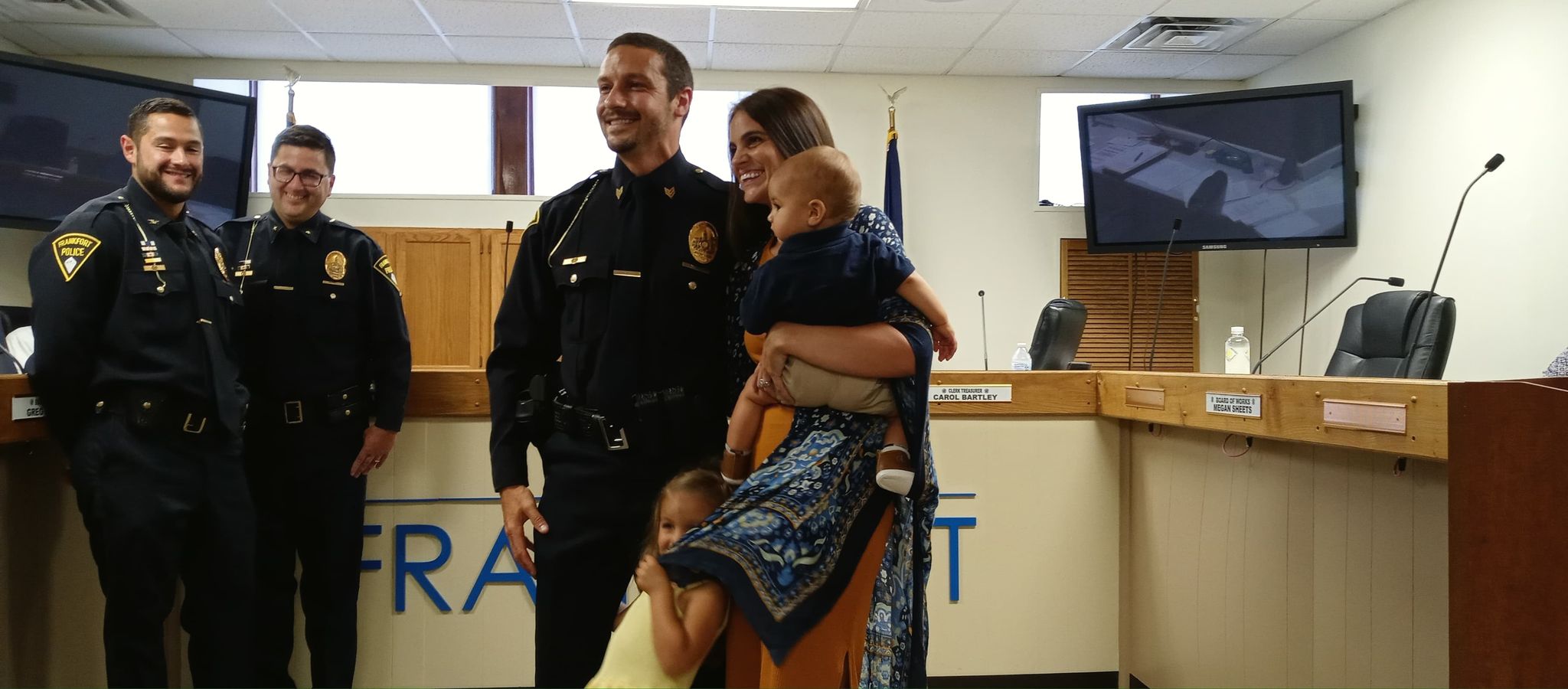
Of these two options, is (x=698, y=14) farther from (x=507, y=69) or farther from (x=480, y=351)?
(x=480, y=351)

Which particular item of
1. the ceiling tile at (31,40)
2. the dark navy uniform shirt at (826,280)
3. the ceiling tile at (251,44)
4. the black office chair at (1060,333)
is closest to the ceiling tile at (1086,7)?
the black office chair at (1060,333)

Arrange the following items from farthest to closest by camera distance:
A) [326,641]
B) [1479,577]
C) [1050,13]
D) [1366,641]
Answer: [1050,13] → [326,641] → [1366,641] → [1479,577]

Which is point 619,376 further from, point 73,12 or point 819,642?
point 73,12

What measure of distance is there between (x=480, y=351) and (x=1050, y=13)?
4.07 m

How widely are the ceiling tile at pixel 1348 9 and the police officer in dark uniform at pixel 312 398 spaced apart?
514 cm

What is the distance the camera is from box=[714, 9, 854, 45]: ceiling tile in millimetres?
5582

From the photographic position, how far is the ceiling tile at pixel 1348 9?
534 cm

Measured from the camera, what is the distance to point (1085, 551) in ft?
9.62

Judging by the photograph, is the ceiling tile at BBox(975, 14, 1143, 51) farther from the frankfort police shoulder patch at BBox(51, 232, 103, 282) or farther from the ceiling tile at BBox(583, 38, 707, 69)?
the frankfort police shoulder patch at BBox(51, 232, 103, 282)

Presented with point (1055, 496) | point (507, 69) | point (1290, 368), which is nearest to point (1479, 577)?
point (1055, 496)

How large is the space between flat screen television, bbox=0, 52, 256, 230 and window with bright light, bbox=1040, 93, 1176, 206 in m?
5.30

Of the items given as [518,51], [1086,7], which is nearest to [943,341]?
[1086,7]

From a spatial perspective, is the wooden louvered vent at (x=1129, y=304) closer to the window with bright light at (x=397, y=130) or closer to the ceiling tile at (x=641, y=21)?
the ceiling tile at (x=641, y=21)

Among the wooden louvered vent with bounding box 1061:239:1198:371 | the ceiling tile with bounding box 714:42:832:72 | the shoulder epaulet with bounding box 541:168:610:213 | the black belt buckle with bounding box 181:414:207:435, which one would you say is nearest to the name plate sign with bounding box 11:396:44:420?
the black belt buckle with bounding box 181:414:207:435
